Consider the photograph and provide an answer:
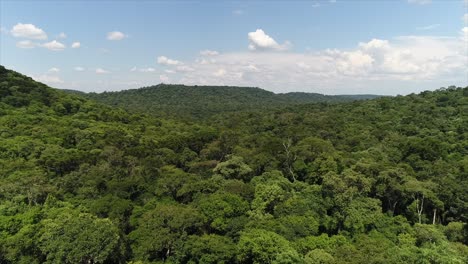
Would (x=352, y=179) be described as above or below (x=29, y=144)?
below

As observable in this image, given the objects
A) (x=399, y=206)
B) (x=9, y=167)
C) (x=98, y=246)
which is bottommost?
(x=399, y=206)

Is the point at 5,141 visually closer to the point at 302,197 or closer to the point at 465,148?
the point at 302,197

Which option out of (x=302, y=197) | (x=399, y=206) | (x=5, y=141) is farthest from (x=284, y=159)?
(x=5, y=141)

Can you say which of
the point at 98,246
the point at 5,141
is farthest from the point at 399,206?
the point at 5,141

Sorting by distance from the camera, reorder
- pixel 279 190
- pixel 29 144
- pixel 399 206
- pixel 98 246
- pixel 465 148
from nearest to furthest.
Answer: pixel 98 246 → pixel 279 190 → pixel 399 206 → pixel 29 144 → pixel 465 148

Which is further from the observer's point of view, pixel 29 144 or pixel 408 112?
pixel 408 112

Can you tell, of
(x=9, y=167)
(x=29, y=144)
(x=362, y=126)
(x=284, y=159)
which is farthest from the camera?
(x=362, y=126)

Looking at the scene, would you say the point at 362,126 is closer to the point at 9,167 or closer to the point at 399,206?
the point at 399,206
